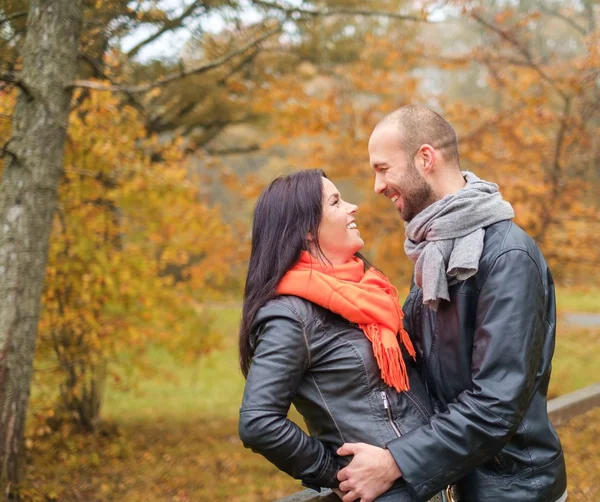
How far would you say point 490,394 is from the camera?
5.57 ft

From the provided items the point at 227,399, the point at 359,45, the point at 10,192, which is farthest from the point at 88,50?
the point at 227,399

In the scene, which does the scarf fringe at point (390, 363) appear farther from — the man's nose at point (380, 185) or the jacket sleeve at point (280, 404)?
the man's nose at point (380, 185)

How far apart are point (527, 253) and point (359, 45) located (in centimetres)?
762

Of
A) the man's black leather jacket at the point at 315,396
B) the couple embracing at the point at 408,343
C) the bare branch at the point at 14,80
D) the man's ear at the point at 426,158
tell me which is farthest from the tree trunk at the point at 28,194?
the man's ear at the point at 426,158

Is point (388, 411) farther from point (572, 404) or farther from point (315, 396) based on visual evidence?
point (572, 404)

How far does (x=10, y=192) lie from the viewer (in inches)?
148

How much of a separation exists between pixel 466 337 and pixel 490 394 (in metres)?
0.19

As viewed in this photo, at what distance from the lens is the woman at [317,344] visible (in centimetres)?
173

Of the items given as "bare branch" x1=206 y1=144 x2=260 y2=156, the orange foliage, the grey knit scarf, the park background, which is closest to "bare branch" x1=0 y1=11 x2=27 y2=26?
the park background

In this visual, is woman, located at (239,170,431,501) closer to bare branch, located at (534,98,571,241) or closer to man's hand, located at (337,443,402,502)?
man's hand, located at (337,443,402,502)

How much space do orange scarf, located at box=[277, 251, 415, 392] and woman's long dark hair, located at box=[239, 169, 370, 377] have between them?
1.7 inches

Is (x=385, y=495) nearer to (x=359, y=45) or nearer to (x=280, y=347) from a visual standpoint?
(x=280, y=347)

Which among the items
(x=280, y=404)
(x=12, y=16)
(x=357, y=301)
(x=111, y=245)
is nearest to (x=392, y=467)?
(x=280, y=404)

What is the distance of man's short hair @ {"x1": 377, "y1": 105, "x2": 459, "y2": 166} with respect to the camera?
2.01 meters
